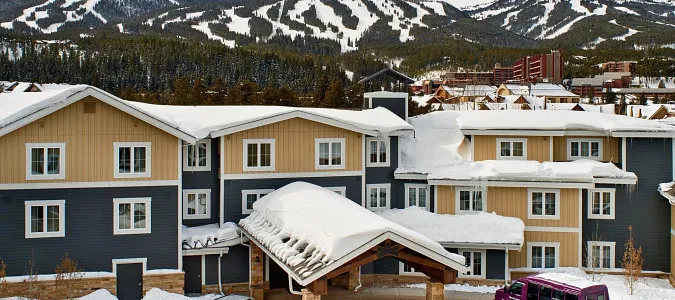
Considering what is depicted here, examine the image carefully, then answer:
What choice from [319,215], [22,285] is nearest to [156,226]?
[22,285]

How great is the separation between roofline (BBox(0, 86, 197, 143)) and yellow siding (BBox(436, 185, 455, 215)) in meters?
8.69

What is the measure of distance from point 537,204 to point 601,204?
91.3 inches

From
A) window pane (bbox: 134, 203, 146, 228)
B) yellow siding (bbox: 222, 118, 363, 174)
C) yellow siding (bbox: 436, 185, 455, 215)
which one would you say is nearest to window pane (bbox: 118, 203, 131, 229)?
window pane (bbox: 134, 203, 146, 228)

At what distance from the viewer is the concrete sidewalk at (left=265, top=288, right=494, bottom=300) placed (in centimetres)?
1966

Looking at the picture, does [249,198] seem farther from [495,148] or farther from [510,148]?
[510,148]

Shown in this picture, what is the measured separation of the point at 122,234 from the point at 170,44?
12999 cm

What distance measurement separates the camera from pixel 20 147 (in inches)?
693

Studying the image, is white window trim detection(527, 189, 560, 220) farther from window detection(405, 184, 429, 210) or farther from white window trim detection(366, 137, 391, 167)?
white window trim detection(366, 137, 391, 167)

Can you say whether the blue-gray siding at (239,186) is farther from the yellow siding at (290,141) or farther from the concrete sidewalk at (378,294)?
the concrete sidewalk at (378,294)

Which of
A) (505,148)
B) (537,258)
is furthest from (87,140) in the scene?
(537,258)

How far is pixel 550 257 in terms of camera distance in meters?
21.8

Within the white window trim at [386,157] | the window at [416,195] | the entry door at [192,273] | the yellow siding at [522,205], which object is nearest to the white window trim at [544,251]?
the yellow siding at [522,205]

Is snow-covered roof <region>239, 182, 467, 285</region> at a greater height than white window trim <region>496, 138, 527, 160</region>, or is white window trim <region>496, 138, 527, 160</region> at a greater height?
white window trim <region>496, 138, 527, 160</region>

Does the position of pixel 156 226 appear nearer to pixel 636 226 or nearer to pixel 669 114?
pixel 636 226
